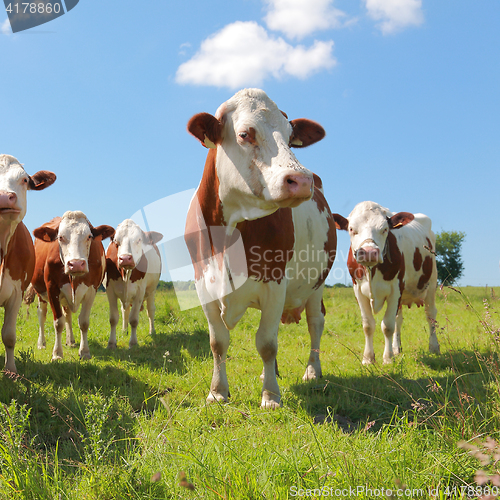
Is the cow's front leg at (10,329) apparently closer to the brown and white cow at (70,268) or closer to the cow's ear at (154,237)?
the brown and white cow at (70,268)

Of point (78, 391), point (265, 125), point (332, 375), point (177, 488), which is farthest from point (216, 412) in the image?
point (265, 125)

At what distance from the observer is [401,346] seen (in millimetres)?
8102

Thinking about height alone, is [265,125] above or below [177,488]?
above

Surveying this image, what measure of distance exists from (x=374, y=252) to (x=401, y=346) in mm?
2945

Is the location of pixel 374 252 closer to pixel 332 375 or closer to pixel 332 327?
pixel 332 375

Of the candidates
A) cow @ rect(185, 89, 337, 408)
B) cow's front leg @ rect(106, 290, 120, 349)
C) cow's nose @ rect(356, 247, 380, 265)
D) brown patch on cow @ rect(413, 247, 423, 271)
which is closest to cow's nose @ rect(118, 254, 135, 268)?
cow's front leg @ rect(106, 290, 120, 349)

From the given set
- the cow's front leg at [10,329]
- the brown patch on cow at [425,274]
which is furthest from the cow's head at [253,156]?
the brown patch on cow at [425,274]

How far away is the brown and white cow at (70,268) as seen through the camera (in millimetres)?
7051

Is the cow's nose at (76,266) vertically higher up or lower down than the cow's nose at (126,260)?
higher up

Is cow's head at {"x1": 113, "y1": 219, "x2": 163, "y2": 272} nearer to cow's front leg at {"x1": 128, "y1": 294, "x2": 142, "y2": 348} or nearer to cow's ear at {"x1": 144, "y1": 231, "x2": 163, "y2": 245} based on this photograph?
cow's ear at {"x1": 144, "y1": 231, "x2": 163, "y2": 245}

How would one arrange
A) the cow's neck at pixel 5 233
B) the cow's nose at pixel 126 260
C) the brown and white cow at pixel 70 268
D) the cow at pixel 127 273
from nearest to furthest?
1. the cow's neck at pixel 5 233
2. the brown and white cow at pixel 70 268
3. the cow's nose at pixel 126 260
4. the cow at pixel 127 273

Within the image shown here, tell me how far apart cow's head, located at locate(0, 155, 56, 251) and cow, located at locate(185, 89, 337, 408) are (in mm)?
1907

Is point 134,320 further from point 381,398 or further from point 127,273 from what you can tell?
point 381,398

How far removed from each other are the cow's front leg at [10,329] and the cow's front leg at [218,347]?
2939mm
